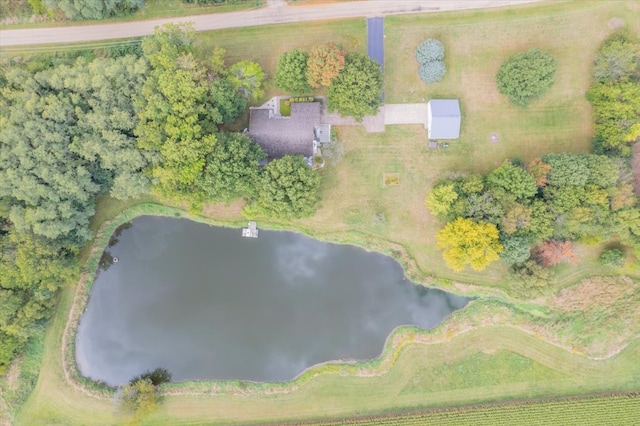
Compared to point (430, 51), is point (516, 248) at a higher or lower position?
lower

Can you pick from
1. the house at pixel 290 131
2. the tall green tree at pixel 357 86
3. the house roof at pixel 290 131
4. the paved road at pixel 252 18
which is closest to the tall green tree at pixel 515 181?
the tall green tree at pixel 357 86

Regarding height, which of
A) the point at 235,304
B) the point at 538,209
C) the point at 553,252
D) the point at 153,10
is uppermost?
the point at 153,10

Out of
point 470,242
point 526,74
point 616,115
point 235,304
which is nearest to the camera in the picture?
point 470,242

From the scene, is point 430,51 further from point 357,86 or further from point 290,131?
point 290,131

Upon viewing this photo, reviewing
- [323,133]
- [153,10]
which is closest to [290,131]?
[323,133]

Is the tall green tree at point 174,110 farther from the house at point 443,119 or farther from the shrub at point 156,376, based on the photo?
the house at point 443,119

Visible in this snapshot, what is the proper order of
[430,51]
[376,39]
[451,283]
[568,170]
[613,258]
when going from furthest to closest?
[376,39]
[451,283]
[430,51]
[613,258]
[568,170]

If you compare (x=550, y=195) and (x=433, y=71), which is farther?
(x=433, y=71)

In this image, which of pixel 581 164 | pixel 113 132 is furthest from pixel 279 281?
pixel 581 164
